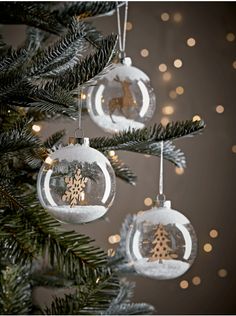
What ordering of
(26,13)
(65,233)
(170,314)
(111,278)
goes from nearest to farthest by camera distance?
(65,233) < (111,278) < (26,13) < (170,314)

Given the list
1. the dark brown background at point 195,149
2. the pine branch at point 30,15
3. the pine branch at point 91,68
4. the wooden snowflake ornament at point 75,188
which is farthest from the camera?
the dark brown background at point 195,149

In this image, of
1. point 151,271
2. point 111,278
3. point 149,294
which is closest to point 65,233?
point 111,278

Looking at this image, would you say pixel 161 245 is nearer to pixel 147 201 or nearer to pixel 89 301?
pixel 89 301

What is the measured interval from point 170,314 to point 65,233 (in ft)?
5.21

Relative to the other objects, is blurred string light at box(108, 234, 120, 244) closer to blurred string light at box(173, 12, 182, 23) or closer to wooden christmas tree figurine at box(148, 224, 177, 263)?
blurred string light at box(173, 12, 182, 23)

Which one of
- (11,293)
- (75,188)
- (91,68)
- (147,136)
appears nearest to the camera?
(91,68)

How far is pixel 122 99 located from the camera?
47.2 inches

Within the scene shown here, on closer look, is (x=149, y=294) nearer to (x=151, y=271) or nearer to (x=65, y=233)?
(x=151, y=271)

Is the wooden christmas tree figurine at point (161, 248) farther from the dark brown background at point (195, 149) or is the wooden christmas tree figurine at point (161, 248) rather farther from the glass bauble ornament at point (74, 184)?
the dark brown background at point (195, 149)

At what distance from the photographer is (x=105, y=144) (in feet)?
3.32

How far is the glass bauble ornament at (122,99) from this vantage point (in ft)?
3.92

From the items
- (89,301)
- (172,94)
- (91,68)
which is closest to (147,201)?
(172,94)

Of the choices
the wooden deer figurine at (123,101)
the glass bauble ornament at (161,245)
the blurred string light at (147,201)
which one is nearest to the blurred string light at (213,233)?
the blurred string light at (147,201)

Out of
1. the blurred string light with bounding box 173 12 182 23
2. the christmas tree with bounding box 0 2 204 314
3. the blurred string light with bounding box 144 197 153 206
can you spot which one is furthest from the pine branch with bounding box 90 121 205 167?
the blurred string light with bounding box 173 12 182 23
